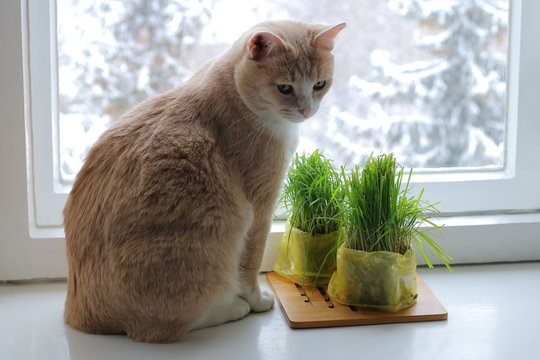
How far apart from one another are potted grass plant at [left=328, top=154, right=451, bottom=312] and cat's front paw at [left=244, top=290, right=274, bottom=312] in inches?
6.5

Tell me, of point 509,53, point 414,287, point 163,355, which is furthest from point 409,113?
point 163,355

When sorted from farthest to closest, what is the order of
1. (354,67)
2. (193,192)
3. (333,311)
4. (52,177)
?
(354,67)
(52,177)
(333,311)
(193,192)

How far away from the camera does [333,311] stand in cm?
136

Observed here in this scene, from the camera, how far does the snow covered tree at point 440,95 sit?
5.65 ft

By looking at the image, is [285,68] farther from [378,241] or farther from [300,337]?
[300,337]

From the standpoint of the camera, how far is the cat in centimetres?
122

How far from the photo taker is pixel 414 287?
138cm

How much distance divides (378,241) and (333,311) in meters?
0.17

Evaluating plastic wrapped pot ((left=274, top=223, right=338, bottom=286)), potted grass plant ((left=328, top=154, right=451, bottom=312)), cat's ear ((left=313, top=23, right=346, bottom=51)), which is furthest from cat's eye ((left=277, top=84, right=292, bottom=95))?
plastic wrapped pot ((left=274, top=223, right=338, bottom=286))

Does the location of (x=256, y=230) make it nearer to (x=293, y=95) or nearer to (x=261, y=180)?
(x=261, y=180)

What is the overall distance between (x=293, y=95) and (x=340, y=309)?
0.45 metres

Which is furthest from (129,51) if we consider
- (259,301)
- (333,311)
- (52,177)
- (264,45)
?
(333,311)

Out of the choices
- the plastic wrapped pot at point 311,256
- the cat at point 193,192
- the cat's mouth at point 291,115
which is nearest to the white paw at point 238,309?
the cat at point 193,192

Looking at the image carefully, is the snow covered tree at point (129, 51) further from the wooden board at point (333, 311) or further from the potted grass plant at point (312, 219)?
the wooden board at point (333, 311)
